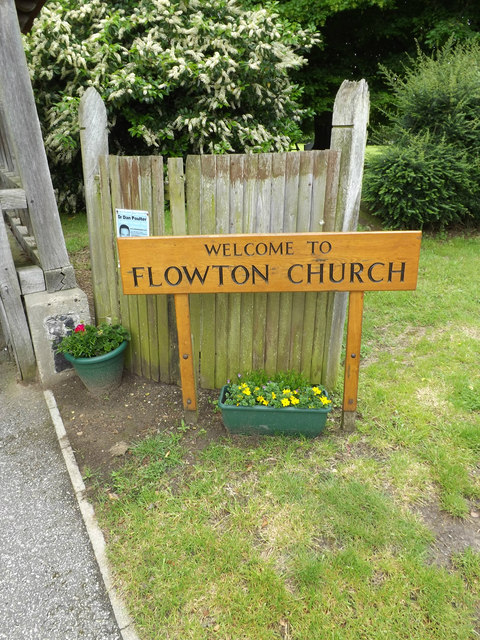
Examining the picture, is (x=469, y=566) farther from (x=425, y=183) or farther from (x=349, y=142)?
(x=425, y=183)

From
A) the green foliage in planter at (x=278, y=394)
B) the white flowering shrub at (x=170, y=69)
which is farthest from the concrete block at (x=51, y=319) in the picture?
the white flowering shrub at (x=170, y=69)

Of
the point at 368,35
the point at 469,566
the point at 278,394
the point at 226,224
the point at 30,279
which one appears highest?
the point at 368,35

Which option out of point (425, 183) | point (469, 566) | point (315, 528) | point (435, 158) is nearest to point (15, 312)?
point (315, 528)

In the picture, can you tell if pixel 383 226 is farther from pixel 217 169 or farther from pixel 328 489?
pixel 328 489

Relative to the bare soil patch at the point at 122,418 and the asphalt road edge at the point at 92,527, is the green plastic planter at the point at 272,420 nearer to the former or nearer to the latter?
the bare soil patch at the point at 122,418

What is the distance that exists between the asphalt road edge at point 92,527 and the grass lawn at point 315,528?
46mm

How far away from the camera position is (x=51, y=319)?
3.92 m

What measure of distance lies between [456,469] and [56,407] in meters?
3.13

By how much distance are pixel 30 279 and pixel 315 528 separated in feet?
10.0

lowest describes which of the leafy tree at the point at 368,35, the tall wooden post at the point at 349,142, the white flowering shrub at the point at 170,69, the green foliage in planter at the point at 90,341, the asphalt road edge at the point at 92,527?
the asphalt road edge at the point at 92,527

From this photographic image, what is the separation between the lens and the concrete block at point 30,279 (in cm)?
389

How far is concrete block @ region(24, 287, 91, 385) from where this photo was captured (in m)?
3.87

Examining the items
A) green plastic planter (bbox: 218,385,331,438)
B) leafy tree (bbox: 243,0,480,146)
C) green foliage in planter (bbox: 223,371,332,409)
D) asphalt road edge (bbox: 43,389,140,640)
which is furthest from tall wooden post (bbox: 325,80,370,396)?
leafy tree (bbox: 243,0,480,146)

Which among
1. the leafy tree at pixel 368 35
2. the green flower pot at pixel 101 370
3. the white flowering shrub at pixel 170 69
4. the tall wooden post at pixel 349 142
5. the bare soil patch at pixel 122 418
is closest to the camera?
the tall wooden post at pixel 349 142
